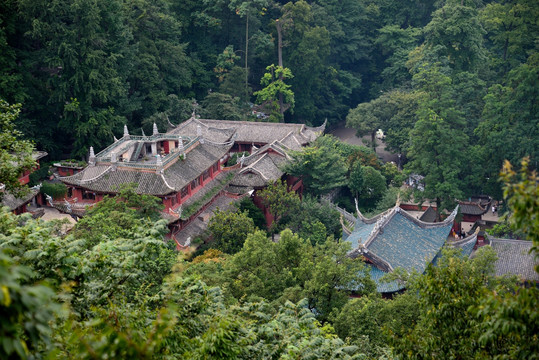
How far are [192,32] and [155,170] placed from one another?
84.8 feet

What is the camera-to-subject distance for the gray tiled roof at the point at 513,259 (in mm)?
28797

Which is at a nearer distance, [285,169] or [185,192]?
[185,192]

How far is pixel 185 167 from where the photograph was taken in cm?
3319

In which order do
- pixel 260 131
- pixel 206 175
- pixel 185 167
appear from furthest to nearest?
pixel 260 131
pixel 206 175
pixel 185 167

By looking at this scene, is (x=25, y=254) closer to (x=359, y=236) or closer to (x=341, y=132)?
(x=359, y=236)

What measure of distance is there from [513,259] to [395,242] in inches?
211

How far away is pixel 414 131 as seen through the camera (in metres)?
39.0

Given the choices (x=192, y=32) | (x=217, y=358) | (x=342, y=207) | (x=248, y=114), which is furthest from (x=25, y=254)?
(x=192, y=32)

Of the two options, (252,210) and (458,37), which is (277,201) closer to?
(252,210)

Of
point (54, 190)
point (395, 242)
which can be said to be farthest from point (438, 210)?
point (54, 190)

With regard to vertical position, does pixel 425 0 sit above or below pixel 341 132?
above

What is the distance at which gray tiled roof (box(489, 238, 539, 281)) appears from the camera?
28.8 m

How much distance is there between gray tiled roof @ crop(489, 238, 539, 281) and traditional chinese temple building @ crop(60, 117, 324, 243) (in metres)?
12.7

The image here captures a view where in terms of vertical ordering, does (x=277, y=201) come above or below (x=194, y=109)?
above
